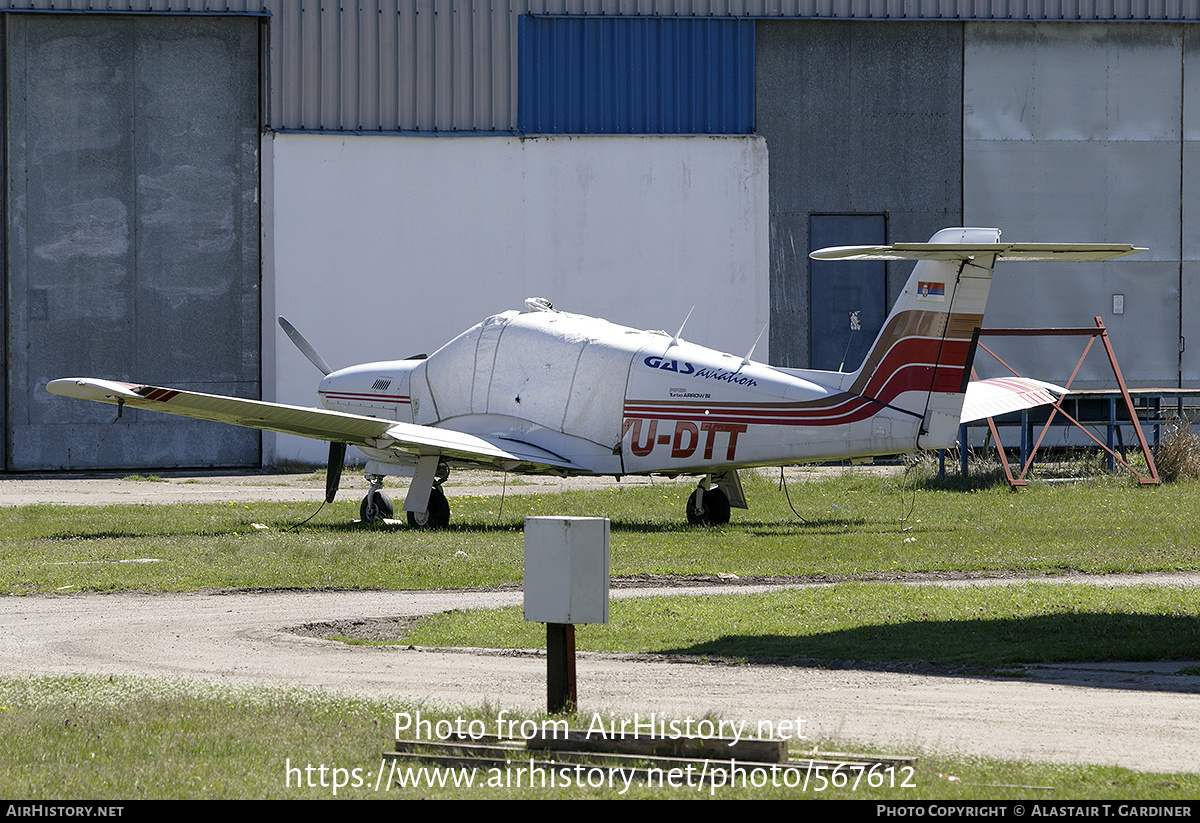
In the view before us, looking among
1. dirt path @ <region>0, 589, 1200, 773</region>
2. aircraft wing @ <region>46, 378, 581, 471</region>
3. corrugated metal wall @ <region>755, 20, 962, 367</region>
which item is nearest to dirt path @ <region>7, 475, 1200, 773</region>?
dirt path @ <region>0, 589, 1200, 773</region>

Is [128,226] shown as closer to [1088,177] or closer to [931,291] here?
[931,291]

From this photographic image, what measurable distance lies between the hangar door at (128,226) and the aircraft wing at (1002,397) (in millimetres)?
18329

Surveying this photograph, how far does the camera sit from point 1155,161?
3666 centimetres

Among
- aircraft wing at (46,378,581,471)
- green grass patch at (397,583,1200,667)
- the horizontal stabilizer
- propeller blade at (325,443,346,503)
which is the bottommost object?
green grass patch at (397,583,1200,667)

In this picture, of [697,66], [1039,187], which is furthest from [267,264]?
[1039,187]

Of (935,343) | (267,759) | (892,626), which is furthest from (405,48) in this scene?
(267,759)

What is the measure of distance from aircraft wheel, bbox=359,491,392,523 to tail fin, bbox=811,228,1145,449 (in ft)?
22.9

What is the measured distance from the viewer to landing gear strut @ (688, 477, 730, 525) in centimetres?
1995

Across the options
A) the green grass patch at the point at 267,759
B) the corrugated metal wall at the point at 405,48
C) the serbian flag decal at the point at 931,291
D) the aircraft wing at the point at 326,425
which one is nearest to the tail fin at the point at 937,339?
the serbian flag decal at the point at 931,291

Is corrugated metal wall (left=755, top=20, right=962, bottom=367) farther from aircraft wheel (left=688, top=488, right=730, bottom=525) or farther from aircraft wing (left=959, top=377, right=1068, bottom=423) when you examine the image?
aircraft wheel (left=688, top=488, right=730, bottom=525)

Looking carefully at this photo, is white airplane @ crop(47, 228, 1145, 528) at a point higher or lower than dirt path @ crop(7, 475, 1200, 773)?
higher

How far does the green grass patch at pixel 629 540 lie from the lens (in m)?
15.1

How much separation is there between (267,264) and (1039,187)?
1910cm

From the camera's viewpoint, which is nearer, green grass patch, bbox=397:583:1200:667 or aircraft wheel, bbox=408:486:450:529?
green grass patch, bbox=397:583:1200:667
